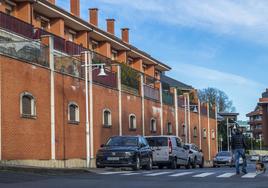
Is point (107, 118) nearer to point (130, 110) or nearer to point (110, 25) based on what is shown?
point (130, 110)

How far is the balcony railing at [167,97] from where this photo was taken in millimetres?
53141

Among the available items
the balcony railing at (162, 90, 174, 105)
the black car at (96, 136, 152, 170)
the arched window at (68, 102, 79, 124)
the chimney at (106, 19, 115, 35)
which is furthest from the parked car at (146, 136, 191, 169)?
the chimney at (106, 19, 115, 35)

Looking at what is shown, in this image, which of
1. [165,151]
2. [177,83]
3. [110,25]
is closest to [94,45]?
[110,25]

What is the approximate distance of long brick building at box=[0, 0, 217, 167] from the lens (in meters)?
25.5

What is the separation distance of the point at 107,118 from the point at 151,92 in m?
11.7

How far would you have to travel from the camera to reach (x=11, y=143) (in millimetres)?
24906

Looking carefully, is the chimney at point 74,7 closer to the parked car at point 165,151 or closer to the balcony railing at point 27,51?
the balcony railing at point 27,51

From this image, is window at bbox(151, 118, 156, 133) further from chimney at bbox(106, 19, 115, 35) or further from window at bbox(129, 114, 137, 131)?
chimney at bbox(106, 19, 115, 35)

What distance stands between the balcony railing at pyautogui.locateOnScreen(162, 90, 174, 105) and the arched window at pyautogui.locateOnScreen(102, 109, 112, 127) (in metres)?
15.6

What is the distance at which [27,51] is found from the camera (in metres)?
27.1

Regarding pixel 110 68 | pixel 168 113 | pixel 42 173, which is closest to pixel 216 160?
pixel 168 113

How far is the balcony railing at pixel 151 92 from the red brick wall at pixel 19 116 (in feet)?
62.1

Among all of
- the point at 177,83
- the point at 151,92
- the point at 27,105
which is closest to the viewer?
the point at 27,105

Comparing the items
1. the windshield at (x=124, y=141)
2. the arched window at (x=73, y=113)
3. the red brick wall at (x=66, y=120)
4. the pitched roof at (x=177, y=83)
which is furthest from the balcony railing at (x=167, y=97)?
the pitched roof at (x=177, y=83)
